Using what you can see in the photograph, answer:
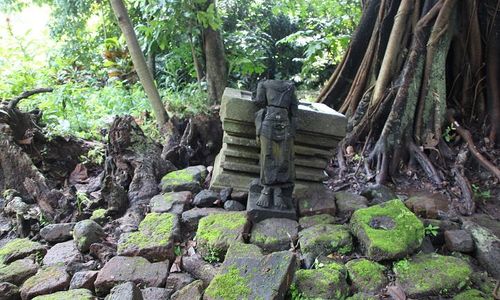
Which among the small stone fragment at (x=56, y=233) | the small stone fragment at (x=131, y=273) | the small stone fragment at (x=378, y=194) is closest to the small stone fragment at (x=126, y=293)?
the small stone fragment at (x=131, y=273)

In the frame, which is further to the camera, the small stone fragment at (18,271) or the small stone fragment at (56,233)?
the small stone fragment at (56,233)

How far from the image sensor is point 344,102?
554cm

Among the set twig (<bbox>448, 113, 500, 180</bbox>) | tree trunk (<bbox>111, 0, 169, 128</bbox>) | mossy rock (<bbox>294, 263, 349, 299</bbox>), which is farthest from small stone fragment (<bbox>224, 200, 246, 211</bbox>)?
twig (<bbox>448, 113, 500, 180</bbox>)

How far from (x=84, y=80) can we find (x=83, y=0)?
1956 millimetres

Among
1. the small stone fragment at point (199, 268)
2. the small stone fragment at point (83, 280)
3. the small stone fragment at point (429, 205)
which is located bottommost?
the small stone fragment at point (429, 205)

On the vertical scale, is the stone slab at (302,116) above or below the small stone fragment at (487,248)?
above

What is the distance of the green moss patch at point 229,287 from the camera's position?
7.38 ft

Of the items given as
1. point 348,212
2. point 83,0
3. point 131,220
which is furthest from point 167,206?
point 83,0

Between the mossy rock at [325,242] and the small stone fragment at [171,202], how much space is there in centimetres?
116

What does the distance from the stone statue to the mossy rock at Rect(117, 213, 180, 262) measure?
76 cm

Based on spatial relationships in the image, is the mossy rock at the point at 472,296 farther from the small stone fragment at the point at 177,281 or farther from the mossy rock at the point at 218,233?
the small stone fragment at the point at 177,281

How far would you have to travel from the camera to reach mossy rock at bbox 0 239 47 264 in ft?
9.65

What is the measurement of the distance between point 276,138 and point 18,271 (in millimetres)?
2135

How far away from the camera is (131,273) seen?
105 inches
